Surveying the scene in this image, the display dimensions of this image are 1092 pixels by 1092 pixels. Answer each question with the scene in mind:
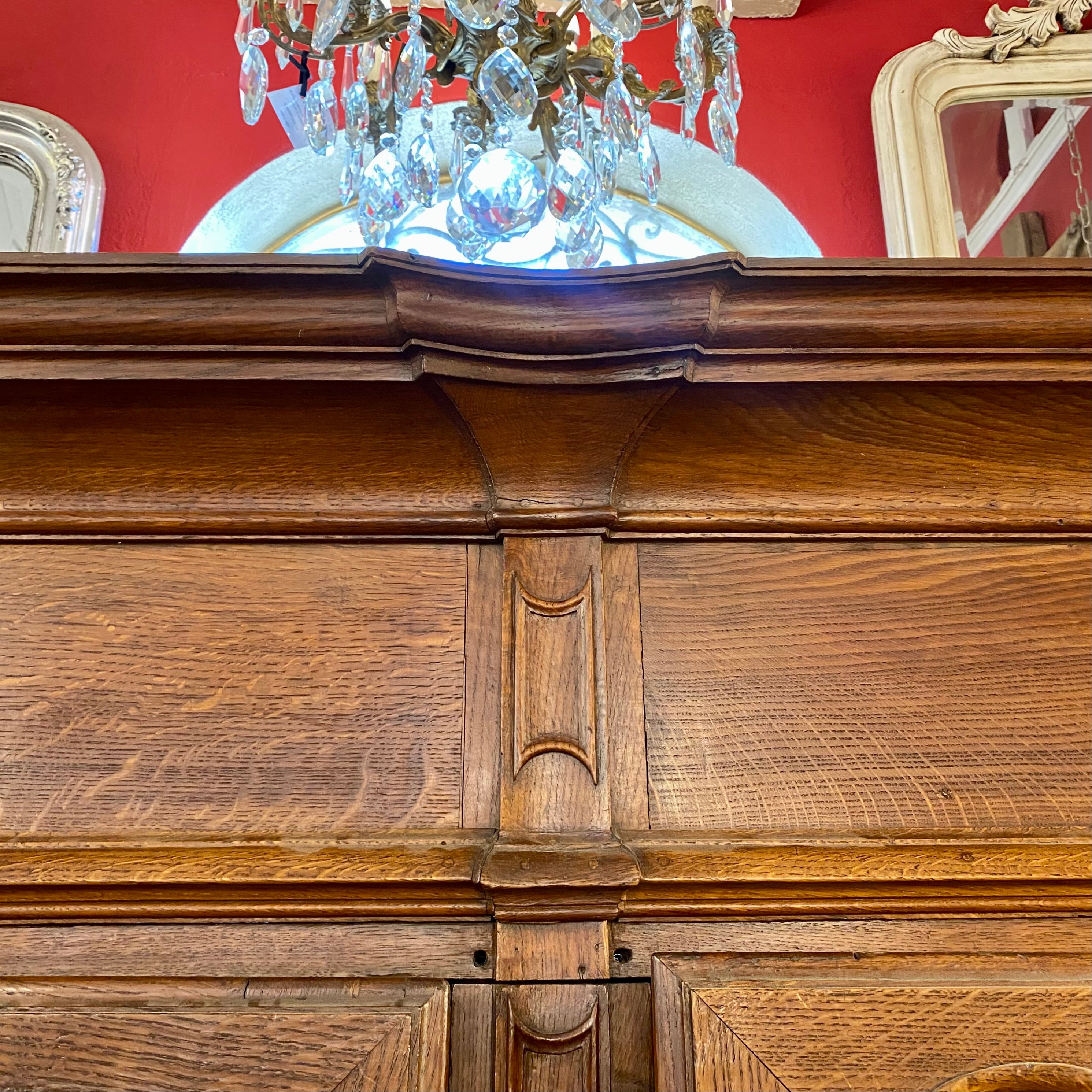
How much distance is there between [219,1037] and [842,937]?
31cm

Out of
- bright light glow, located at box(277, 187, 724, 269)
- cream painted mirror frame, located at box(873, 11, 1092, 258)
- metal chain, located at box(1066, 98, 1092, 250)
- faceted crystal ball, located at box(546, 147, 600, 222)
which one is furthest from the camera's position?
bright light glow, located at box(277, 187, 724, 269)

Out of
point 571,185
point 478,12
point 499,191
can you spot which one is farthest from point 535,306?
point 571,185

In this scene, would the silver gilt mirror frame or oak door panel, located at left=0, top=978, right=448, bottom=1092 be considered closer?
oak door panel, located at left=0, top=978, right=448, bottom=1092

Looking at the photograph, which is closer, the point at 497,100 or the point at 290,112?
the point at 497,100

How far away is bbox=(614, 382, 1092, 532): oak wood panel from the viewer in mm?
548

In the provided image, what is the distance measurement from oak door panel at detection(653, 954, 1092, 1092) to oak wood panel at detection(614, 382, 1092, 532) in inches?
9.3

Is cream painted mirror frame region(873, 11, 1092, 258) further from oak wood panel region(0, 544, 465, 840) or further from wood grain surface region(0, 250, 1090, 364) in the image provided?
oak wood panel region(0, 544, 465, 840)

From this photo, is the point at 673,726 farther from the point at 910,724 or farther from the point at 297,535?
the point at 297,535

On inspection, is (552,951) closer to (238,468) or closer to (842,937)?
(842,937)

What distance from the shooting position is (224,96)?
2225mm

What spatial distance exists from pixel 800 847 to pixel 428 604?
237 mm

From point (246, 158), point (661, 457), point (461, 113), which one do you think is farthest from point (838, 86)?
point (661, 457)

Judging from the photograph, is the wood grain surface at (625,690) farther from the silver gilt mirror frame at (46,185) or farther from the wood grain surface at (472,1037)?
the silver gilt mirror frame at (46,185)

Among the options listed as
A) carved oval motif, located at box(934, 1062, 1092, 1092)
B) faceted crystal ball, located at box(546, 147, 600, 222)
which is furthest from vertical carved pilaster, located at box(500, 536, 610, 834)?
faceted crystal ball, located at box(546, 147, 600, 222)
